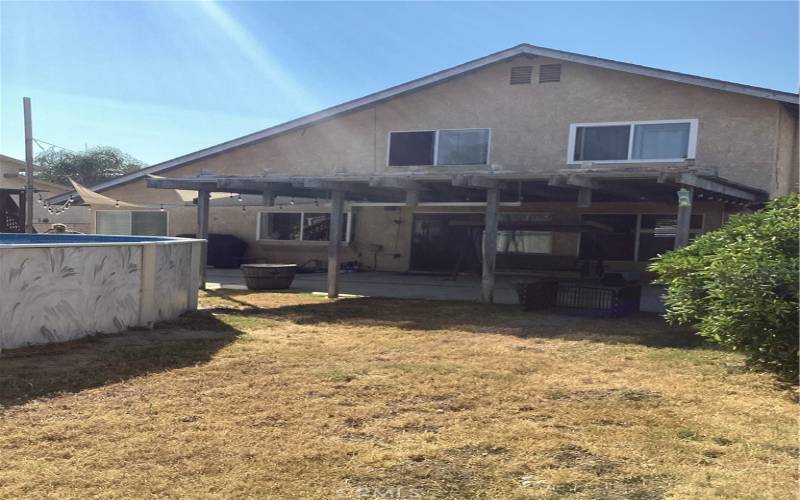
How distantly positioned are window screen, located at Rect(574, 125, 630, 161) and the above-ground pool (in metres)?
9.29

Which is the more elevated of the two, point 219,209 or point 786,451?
point 219,209

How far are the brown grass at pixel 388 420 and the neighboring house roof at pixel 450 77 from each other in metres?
7.42

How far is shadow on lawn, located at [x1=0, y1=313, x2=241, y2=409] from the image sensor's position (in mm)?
5078

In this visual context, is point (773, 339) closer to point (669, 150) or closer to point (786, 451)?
point (786, 451)

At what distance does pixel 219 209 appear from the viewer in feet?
69.7

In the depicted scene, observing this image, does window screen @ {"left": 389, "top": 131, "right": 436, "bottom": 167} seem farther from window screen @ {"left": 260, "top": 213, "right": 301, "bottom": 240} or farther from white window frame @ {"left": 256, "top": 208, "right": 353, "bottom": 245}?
window screen @ {"left": 260, "top": 213, "right": 301, "bottom": 240}

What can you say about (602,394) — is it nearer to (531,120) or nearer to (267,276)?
(267,276)

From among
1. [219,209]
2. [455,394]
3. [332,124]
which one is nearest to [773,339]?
[455,394]

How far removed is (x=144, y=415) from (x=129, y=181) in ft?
58.5

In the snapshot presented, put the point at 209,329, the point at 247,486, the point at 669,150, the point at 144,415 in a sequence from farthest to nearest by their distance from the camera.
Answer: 1. the point at 669,150
2. the point at 209,329
3. the point at 144,415
4. the point at 247,486

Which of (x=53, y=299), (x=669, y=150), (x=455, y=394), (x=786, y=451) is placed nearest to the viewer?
(x=786, y=451)

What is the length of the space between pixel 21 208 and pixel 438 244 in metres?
14.5

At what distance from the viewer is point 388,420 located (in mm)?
4422

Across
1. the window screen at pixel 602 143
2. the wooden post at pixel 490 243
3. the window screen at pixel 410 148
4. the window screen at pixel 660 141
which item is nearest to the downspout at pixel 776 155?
the window screen at pixel 660 141
